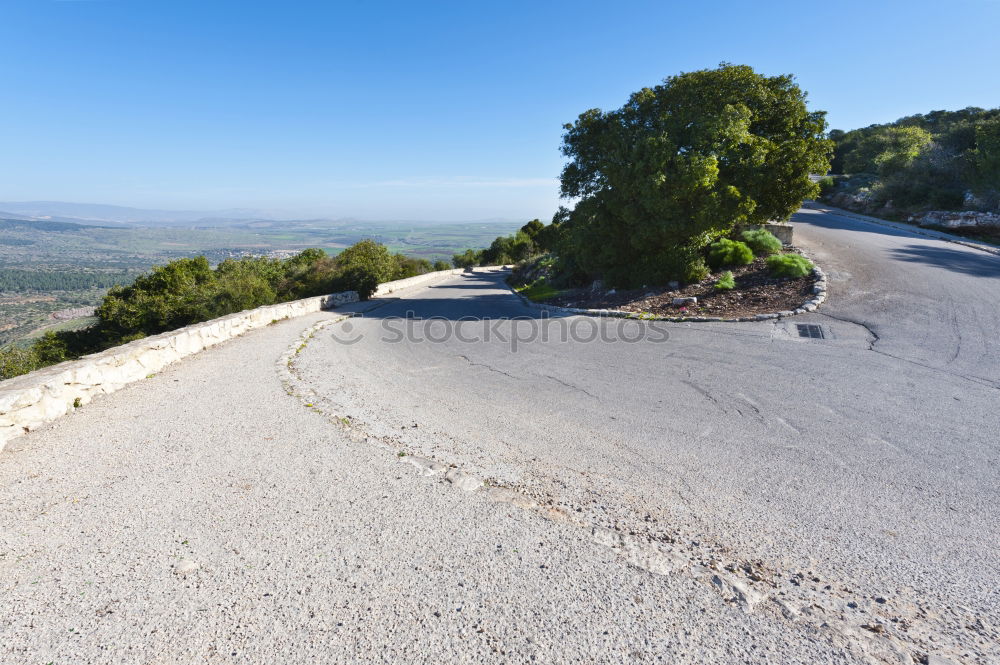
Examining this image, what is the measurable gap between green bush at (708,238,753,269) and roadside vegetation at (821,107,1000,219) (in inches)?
572

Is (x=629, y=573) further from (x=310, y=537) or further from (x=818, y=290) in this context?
(x=818, y=290)

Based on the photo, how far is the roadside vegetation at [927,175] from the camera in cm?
2281

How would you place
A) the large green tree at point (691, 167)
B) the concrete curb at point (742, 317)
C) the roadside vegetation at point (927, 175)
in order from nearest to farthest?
1. the concrete curb at point (742, 317)
2. the large green tree at point (691, 167)
3. the roadside vegetation at point (927, 175)

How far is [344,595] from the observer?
2.46 meters

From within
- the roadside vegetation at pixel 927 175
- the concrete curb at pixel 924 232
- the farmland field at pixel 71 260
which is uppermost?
the roadside vegetation at pixel 927 175

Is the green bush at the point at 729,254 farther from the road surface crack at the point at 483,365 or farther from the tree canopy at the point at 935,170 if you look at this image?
the tree canopy at the point at 935,170

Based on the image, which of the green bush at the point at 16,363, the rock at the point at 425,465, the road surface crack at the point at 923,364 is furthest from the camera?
the green bush at the point at 16,363

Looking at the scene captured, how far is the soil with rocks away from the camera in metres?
10.0

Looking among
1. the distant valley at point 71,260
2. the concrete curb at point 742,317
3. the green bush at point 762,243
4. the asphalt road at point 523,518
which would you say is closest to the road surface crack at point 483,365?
the asphalt road at point 523,518

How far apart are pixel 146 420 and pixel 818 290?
1243 centimetres

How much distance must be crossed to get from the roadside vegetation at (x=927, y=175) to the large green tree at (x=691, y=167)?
1222cm

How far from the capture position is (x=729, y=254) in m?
12.9

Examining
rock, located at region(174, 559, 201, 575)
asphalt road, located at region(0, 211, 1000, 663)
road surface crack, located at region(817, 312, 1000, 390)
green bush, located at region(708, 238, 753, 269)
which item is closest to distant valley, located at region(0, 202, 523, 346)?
asphalt road, located at region(0, 211, 1000, 663)

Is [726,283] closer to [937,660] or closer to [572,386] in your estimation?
[572,386]
